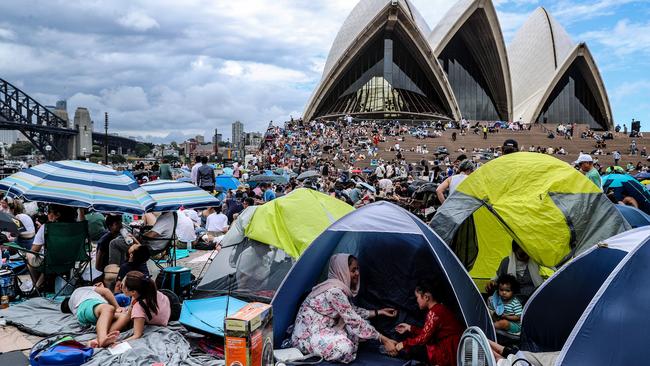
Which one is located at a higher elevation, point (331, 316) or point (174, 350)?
point (331, 316)

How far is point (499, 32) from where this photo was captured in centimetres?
4528

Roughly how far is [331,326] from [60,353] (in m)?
2.31

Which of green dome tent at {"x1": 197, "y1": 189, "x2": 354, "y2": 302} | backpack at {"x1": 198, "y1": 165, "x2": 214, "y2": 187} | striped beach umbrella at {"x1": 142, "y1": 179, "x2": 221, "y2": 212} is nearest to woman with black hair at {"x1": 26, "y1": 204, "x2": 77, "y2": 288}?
striped beach umbrella at {"x1": 142, "y1": 179, "x2": 221, "y2": 212}

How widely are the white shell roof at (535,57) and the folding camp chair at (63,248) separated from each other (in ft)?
160

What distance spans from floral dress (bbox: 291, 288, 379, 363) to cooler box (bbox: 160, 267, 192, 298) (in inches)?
82.1

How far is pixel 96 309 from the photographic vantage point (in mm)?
4781

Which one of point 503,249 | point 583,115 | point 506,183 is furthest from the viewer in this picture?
point 583,115

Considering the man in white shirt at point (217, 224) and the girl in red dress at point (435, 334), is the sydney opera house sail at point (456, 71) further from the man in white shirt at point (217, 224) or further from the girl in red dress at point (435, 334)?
the girl in red dress at point (435, 334)

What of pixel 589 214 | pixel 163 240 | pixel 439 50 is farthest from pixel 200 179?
pixel 439 50

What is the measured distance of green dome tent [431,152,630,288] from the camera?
4977 mm

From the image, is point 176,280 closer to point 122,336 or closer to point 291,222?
point 122,336

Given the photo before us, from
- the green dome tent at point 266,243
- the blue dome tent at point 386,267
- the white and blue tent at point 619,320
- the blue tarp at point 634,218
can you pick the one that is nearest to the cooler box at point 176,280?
the green dome tent at point 266,243

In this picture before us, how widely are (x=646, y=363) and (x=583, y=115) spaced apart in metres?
55.1

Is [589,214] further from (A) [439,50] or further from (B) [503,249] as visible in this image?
(A) [439,50]
